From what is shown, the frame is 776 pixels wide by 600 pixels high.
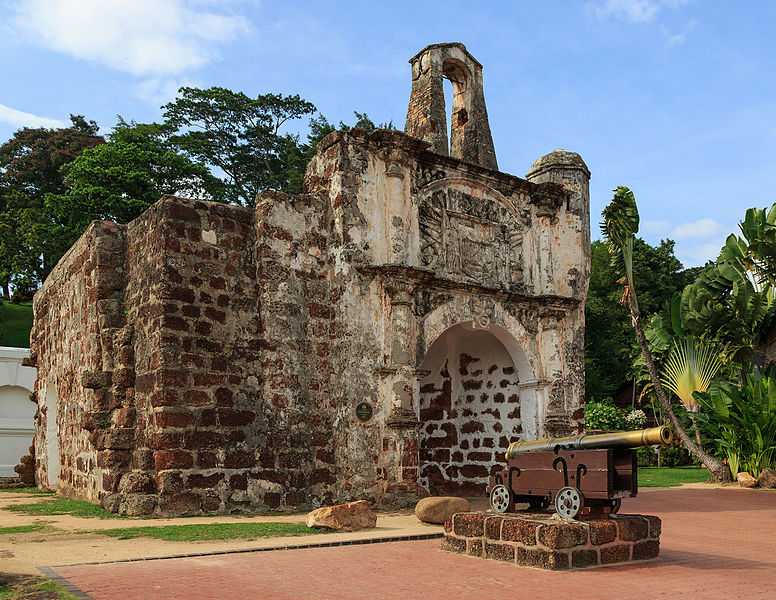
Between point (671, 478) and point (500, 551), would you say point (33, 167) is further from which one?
point (500, 551)

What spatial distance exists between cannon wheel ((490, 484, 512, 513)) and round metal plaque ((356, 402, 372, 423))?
11.8 ft

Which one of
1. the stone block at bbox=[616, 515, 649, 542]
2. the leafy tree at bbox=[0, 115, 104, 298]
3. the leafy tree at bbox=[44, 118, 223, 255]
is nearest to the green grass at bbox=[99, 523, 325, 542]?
the stone block at bbox=[616, 515, 649, 542]

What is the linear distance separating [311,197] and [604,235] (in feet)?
29.3

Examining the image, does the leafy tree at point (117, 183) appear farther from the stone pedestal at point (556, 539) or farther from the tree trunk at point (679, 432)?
the stone pedestal at point (556, 539)

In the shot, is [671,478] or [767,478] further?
[671,478]

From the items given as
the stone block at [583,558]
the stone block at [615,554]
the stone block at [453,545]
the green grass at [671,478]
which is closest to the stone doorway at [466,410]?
the green grass at [671,478]

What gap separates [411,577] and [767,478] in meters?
12.3

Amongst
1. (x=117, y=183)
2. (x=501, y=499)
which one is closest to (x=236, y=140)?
(x=117, y=183)

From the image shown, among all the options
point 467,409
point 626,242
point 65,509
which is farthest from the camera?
point 626,242

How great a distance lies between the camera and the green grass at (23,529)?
8203 millimetres

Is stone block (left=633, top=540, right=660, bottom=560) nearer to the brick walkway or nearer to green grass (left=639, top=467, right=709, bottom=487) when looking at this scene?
the brick walkway

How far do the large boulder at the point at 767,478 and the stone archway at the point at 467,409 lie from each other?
5.88 meters

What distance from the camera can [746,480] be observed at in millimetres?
15547

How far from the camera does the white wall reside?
18953 mm
